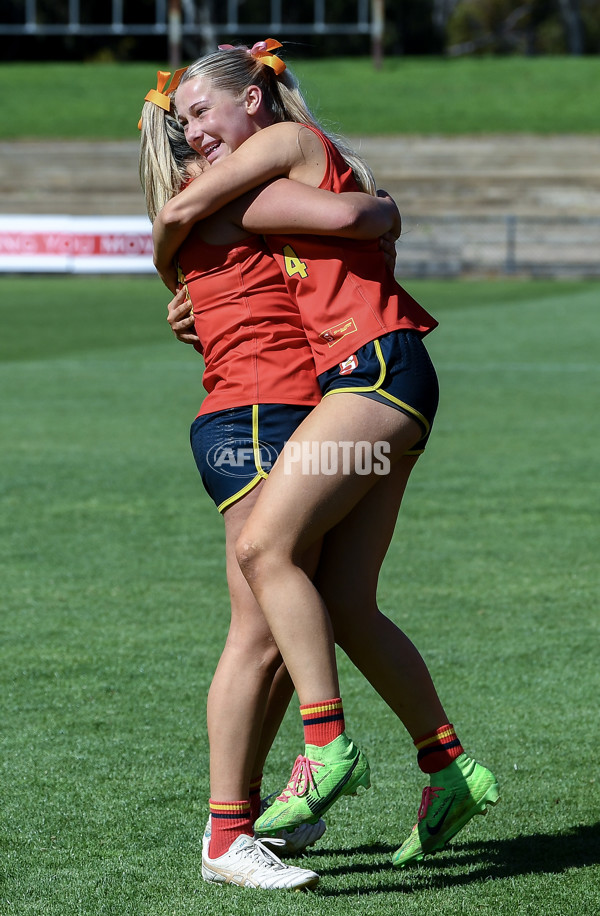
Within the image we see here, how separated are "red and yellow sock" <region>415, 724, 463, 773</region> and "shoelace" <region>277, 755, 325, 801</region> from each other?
0.49 m

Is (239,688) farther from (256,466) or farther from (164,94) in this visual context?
(164,94)

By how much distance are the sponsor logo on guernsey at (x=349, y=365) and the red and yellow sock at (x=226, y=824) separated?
1.08m

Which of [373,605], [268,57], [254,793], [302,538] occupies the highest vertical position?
[268,57]

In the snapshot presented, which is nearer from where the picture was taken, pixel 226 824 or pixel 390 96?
pixel 226 824

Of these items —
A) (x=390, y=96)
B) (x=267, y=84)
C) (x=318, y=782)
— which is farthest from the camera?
(x=390, y=96)

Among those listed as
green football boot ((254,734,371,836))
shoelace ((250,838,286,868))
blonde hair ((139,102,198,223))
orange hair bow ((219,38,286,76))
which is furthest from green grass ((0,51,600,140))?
green football boot ((254,734,371,836))

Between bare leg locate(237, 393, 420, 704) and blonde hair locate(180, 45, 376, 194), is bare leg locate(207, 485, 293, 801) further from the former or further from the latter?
blonde hair locate(180, 45, 376, 194)

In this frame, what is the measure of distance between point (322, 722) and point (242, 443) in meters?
0.69

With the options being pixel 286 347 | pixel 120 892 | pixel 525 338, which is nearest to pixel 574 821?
pixel 120 892

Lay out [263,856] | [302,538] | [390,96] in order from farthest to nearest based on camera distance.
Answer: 1. [390,96]
2. [263,856]
3. [302,538]

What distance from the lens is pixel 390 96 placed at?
44.6 metres

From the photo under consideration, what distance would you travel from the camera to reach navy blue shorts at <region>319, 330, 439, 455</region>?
307 centimetres

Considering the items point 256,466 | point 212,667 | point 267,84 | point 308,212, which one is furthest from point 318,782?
point 212,667

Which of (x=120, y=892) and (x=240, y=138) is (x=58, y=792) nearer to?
(x=120, y=892)
